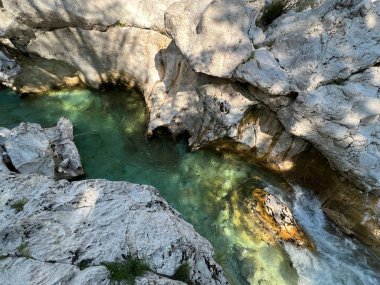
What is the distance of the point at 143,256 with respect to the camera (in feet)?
17.0

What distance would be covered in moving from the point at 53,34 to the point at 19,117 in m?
2.88

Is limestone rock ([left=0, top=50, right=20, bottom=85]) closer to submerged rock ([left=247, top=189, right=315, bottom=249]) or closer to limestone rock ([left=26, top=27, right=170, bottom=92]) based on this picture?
limestone rock ([left=26, top=27, right=170, bottom=92])

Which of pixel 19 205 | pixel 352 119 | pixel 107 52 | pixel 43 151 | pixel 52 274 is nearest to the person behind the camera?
pixel 52 274

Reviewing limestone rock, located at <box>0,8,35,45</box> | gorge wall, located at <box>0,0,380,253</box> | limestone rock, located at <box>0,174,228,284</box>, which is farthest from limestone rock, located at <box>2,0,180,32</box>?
limestone rock, located at <box>0,174,228,284</box>

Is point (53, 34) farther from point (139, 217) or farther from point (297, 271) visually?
point (297, 271)

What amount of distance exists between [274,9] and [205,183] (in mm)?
4876

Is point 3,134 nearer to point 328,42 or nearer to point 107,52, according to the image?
point 107,52

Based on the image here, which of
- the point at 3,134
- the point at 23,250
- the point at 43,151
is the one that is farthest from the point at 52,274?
the point at 3,134

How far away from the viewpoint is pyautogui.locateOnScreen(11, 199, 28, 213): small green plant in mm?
5751

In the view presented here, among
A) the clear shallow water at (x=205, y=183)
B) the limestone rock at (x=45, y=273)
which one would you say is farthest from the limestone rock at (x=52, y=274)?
the clear shallow water at (x=205, y=183)

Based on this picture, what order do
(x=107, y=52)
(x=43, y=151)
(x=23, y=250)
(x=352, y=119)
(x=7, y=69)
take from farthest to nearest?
1. (x=7, y=69)
2. (x=107, y=52)
3. (x=43, y=151)
4. (x=352, y=119)
5. (x=23, y=250)

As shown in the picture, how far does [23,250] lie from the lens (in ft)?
16.7

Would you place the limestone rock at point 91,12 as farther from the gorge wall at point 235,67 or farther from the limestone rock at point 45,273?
the limestone rock at point 45,273

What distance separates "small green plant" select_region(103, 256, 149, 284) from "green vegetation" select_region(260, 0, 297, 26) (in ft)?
21.6
